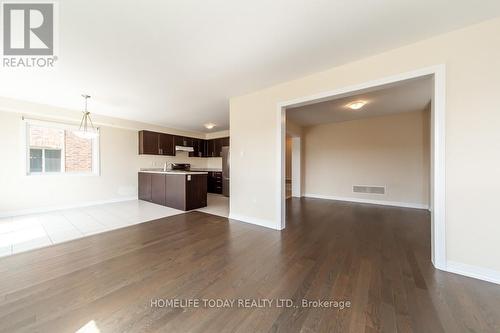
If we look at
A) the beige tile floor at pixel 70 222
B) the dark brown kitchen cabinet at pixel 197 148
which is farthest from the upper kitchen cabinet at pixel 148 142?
the beige tile floor at pixel 70 222

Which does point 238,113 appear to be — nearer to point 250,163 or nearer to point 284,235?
point 250,163

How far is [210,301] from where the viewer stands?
1.51 m

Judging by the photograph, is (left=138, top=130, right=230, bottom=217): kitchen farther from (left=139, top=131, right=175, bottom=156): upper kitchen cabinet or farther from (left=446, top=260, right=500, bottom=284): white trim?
(left=446, top=260, right=500, bottom=284): white trim

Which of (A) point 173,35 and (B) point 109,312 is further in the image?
(A) point 173,35

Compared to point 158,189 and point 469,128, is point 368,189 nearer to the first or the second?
point 469,128

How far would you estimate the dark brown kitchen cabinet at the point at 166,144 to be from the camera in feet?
20.4

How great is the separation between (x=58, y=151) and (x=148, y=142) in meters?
2.04

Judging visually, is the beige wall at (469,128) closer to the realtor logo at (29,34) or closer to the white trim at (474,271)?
the white trim at (474,271)

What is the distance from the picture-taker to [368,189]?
5320 mm

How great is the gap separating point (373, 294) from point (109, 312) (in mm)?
2133

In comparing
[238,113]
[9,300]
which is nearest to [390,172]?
[238,113]

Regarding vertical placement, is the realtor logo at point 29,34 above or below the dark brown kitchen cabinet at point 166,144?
above

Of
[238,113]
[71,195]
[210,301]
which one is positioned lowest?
[210,301]

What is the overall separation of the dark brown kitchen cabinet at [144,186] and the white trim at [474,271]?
20.3 ft
